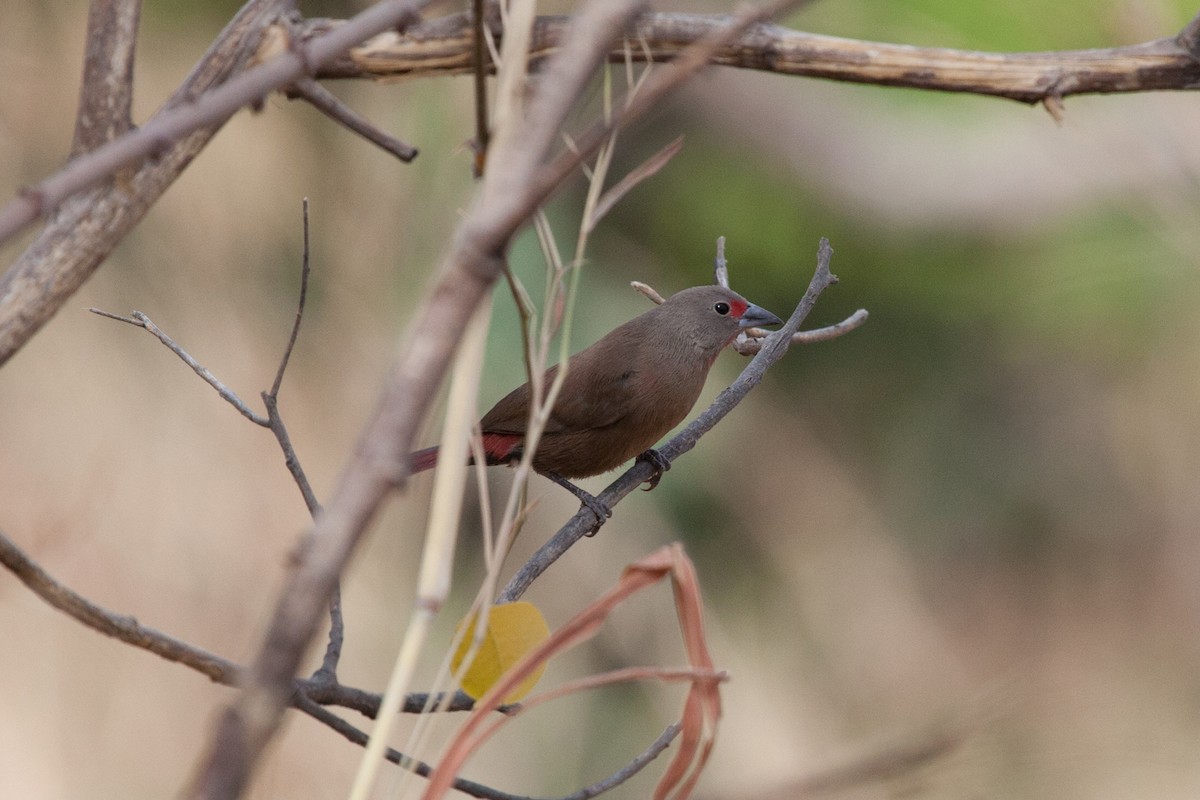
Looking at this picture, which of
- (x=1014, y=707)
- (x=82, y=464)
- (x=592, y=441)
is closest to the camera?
(x=1014, y=707)

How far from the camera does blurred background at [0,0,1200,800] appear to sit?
449 cm

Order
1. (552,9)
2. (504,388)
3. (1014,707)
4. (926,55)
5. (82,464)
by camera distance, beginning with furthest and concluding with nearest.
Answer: (552,9) < (504,388) < (82,464) < (926,55) < (1014,707)

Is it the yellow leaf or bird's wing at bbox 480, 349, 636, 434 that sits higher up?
bird's wing at bbox 480, 349, 636, 434

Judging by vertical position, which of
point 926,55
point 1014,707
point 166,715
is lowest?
point 1014,707

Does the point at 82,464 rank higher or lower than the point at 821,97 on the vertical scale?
lower

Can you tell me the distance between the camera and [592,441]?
3.62m

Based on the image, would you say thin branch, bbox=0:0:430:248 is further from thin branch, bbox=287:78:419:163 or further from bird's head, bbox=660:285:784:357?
bird's head, bbox=660:285:784:357

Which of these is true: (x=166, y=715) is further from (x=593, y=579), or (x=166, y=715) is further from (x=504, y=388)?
(x=593, y=579)

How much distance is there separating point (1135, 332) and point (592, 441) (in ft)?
19.6

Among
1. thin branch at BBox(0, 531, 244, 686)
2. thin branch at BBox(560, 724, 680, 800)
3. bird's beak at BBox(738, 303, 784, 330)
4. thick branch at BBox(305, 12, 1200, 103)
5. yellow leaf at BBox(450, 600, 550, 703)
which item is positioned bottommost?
thin branch at BBox(0, 531, 244, 686)

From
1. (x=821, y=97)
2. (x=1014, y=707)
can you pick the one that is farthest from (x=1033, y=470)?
(x=1014, y=707)

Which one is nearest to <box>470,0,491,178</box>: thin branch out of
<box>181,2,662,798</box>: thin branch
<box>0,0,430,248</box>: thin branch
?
<box>0,0,430,248</box>: thin branch

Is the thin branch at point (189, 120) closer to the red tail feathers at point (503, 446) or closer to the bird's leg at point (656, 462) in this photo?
the bird's leg at point (656, 462)

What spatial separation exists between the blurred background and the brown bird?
57cm
